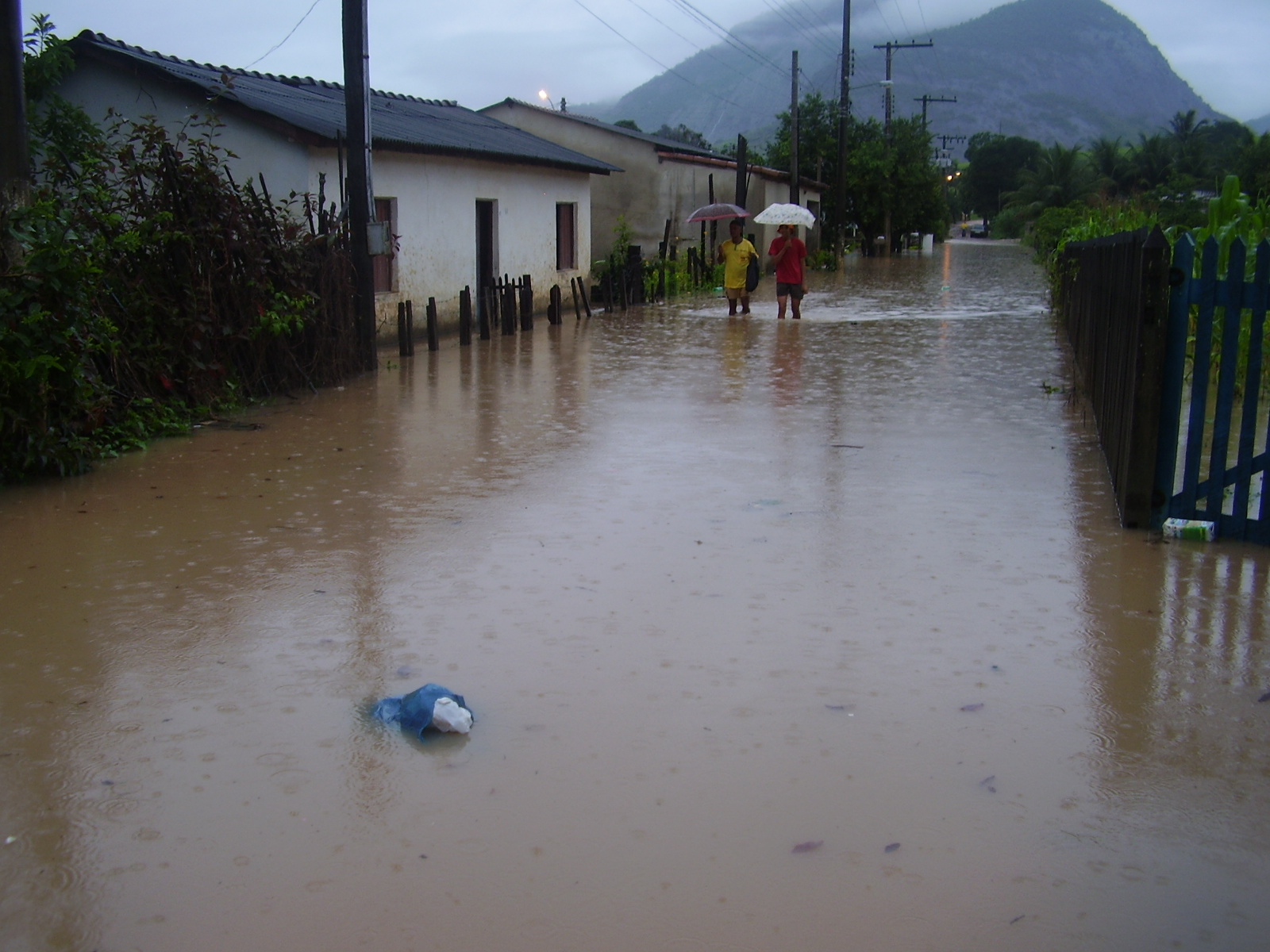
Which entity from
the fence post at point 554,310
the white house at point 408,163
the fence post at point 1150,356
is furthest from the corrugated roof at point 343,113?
the fence post at point 1150,356

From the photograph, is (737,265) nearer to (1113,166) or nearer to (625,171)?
(625,171)

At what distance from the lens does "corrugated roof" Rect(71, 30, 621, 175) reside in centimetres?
1451

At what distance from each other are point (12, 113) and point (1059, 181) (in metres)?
71.8

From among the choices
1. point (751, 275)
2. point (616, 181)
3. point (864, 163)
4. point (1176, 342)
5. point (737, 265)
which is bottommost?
point (1176, 342)

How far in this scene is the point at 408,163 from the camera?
17031mm

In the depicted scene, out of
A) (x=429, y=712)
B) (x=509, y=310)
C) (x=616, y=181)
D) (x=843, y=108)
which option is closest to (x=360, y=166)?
(x=509, y=310)

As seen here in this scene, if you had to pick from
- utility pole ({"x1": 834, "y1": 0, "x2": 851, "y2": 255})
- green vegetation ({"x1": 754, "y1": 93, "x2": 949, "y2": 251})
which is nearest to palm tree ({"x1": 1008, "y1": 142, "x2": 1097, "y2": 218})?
green vegetation ({"x1": 754, "y1": 93, "x2": 949, "y2": 251})

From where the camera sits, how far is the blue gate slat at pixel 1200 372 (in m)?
6.16

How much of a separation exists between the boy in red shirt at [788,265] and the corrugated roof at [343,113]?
14.2ft

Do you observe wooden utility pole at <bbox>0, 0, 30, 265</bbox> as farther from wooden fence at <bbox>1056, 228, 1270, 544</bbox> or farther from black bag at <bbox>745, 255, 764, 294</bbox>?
black bag at <bbox>745, 255, 764, 294</bbox>

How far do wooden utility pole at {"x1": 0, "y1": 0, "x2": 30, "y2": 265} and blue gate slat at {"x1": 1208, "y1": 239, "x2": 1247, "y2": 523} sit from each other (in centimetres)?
727

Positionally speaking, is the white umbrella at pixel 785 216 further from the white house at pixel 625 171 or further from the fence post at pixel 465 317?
the fence post at pixel 465 317

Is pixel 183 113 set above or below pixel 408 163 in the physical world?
above

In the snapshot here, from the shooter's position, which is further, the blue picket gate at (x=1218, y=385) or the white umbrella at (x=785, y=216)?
the white umbrella at (x=785, y=216)
